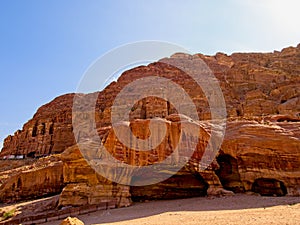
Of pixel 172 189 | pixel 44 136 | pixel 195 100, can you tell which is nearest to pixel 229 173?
pixel 172 189

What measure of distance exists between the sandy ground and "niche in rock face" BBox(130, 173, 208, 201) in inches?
43.3

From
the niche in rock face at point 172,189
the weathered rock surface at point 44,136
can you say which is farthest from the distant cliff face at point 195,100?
the niche in rock face at point 172,189

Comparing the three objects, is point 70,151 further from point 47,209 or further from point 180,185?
point 180,185

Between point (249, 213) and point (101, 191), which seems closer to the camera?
point (249, 213)

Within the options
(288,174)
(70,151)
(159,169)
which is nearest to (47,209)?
(70,151)

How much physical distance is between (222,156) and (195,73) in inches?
2257

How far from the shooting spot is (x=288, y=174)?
1378 centimetres

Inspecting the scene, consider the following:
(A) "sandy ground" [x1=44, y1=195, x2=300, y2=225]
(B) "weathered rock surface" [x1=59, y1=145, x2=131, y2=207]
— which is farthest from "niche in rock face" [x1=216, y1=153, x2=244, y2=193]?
(B) "weathered rock surface" [x1=59, y1=145, x2=131, y2=207]

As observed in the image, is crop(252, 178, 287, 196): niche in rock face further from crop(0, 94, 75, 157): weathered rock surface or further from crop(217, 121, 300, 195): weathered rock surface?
crop(0, 94, 75, 157): weathered rock surface

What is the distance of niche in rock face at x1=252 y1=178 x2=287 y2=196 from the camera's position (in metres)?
14.0

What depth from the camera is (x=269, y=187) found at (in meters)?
14.4

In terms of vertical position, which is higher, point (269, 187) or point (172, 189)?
point (269, 187)

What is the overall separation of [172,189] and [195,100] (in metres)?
40.0

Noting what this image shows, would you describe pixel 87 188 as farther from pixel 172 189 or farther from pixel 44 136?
pixel 44 136
